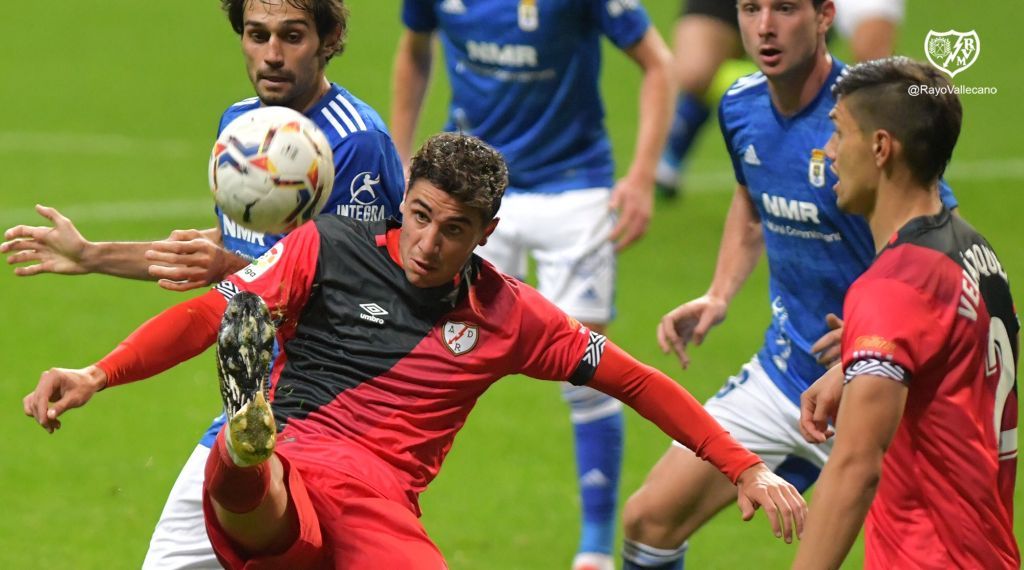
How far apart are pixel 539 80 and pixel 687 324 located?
2.37m

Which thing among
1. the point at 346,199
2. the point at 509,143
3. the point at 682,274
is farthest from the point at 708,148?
the point at 346,199

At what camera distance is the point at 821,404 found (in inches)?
171

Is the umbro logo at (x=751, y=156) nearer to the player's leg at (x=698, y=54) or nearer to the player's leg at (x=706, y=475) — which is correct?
the player's leg at (x=706, y=475)

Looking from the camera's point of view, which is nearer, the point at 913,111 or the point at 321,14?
the point at 913,111

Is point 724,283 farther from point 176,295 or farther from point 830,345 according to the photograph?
point 176,295

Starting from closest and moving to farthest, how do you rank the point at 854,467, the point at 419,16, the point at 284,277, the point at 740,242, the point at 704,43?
1. the point at 854,467
2. the point at 284,277
3. the point at 740,242
4. the point at 419,16
5. the point at 704,43

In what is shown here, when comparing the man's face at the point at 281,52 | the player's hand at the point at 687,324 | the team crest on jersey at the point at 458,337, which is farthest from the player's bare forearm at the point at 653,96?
the team crest on jersey at the point at 458,337

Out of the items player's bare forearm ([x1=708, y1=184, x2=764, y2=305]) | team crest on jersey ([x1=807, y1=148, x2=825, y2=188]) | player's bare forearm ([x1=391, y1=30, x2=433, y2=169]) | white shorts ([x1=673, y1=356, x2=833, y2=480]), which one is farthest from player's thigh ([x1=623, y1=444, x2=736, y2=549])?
player's bare forearm ([x1=391, y1=30, x2=433, y2=169])

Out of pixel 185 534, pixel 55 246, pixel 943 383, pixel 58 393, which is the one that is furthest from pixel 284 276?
pixel 943 383

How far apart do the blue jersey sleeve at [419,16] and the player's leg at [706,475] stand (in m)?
2.94

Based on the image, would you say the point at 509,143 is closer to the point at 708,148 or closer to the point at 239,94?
the point at 708,148

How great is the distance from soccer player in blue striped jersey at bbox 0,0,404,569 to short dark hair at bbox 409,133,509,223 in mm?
436

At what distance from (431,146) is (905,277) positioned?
1.52 meters

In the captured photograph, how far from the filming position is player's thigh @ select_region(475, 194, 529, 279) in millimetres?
7785
